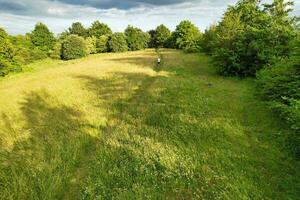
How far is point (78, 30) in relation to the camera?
109750 mm

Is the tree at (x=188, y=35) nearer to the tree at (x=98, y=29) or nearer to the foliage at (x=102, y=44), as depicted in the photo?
the foliage at (x=102, y=44)

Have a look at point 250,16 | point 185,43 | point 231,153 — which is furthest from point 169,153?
point 185,43

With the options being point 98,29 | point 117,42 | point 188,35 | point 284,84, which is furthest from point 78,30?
point 284,84

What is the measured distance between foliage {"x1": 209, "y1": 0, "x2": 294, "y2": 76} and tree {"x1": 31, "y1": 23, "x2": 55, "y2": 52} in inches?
2485

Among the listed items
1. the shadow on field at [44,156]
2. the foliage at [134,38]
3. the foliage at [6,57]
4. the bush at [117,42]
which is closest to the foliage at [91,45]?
the bush at [117,42]

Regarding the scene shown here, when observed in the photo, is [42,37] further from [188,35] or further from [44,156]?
[44,156]

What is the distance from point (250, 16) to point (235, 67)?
9.64 m

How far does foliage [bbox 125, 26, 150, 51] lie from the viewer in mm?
98488

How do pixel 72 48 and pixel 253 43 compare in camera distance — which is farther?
pixel 72 48

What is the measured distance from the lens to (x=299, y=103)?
403 inches

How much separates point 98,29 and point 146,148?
98086 millimetres

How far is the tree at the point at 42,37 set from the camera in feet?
278

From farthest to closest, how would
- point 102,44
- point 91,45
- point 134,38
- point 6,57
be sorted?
point 134,38, point 102,44, point 91,45, point 6,57

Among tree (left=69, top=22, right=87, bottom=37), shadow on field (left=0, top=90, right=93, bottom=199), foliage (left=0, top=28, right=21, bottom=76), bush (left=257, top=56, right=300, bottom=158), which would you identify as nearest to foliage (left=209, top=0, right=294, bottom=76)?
bush (left=257, top=56, right=300, bottom=158)
